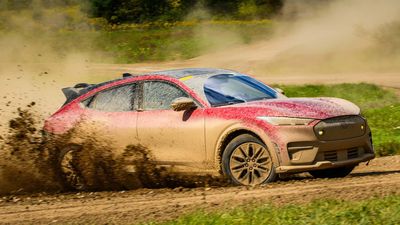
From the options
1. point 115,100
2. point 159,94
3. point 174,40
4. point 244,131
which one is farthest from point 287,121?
point 174,40

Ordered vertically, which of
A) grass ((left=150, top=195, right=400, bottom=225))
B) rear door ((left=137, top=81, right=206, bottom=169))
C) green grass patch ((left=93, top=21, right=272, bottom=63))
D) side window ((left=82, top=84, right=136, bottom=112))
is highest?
green grass patch ((left=93, top=21, right=272, bottom=63))

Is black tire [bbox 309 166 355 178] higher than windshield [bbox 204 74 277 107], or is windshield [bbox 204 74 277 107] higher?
windshield [bbox 204 74 277 107]

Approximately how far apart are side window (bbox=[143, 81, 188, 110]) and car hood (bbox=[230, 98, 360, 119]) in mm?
947

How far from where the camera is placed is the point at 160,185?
10852mm

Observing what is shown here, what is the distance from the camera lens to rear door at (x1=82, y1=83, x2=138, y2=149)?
1085 cm

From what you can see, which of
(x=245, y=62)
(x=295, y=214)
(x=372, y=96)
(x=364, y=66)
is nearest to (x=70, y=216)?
(x=295, y=214)

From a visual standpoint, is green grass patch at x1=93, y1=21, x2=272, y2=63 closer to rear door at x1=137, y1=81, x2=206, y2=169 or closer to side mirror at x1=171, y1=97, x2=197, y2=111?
rear door at x1=137, y1=81, x2=206, y2=169

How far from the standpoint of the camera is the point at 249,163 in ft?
32.7

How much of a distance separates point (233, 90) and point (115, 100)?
1550 mm

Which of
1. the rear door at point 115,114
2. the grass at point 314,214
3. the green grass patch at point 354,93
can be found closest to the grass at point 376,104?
the green grass patch at point 354,93

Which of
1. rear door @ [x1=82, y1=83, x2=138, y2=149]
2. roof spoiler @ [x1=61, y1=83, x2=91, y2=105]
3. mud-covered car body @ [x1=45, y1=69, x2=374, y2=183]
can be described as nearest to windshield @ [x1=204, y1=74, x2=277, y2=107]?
mud-covered car body @ [x1=45, y1=69, x2=374, y2=183]

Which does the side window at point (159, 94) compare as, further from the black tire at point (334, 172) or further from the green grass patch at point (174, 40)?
the green grass patch at point (174, 40)

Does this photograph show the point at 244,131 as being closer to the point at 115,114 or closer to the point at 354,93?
the point at 115,114

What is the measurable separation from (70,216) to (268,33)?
33.8 meters
